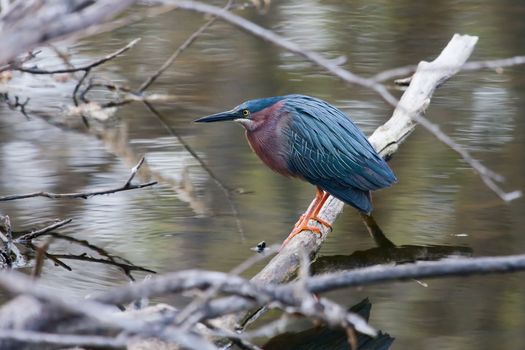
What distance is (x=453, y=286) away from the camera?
4.00 meters

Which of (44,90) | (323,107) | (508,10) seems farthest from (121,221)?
(508,10)

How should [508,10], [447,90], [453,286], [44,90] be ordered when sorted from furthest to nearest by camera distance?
1. [508,10]
2. [44,90]
3. [447,90]
4. [453,286]

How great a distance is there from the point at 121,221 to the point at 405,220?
1.36 m

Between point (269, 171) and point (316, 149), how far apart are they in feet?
4.12

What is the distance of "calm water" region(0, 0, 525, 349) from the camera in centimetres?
399

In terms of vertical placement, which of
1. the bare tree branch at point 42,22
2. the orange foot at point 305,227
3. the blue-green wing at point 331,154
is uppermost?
the bare tree branch at point 42,22

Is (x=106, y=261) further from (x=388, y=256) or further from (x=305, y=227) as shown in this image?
(x=388, y=256)

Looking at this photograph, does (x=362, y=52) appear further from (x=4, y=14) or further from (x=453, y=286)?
(x=4, y=14)

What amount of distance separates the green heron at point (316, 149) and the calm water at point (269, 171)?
348 mm

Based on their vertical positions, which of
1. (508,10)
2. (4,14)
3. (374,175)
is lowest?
(508,10)

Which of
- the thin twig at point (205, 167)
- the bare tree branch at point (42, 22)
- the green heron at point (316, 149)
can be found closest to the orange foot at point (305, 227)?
the green heron at point (316, 149)

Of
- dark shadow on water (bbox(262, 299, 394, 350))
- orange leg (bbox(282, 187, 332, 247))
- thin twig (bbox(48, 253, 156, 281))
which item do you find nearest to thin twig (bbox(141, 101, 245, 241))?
orange leg (bbox(282, 187, 332, 247))

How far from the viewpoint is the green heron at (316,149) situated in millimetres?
4125

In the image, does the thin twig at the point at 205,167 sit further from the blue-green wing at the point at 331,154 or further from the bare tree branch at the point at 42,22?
the bare tree branch at the point at 42,22
